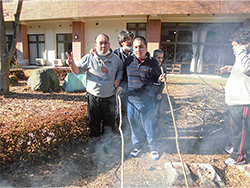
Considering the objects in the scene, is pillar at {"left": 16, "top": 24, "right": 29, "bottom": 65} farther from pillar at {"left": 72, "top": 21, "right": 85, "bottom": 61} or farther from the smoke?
the smoke

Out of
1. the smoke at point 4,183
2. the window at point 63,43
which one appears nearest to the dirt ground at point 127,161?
the smoke at point 4,183

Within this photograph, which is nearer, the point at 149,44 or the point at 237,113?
the point at 237,113

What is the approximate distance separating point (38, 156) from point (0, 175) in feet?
1.48

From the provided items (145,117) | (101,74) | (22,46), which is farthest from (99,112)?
(22,46)

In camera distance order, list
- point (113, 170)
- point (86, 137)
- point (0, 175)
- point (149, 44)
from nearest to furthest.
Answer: point (0, 175), point (113, 170), point (86, 137), point (149, 44)

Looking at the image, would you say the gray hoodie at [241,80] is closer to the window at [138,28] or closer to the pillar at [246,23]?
the pillar at [246,23]

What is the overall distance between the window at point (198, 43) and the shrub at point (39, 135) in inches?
373

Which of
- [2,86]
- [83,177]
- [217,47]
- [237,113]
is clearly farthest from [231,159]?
[217,47]

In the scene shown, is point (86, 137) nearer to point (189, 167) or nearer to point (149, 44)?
point (189, 167)

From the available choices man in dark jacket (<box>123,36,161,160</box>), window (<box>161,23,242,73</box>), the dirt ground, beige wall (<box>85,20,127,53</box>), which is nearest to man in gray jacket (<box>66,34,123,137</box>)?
man in dark jacket (<box>123,36,161,160</box>)

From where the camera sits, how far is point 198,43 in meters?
10.6

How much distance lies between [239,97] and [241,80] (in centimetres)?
22

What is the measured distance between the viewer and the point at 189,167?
2.36 metres

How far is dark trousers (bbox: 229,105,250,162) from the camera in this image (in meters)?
2.37
